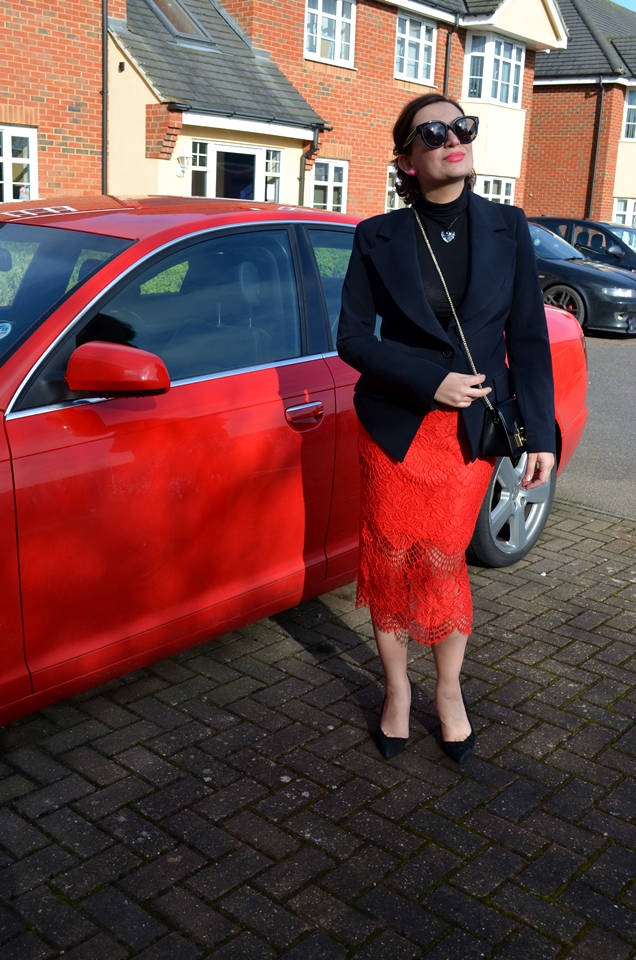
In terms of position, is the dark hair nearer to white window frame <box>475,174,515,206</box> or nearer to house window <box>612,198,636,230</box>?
white window frame <box>475,174,515,206</box>

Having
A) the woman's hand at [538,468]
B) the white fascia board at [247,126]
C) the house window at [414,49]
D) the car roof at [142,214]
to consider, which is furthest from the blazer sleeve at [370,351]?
the house window at [414,49]

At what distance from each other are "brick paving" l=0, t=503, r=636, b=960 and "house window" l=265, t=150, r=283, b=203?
1759 centimetres

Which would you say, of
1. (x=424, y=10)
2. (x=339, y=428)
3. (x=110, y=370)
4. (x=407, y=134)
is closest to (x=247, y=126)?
(x=424, y=10)

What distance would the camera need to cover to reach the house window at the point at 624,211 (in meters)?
33.8

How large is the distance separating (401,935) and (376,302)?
1765 millimetres

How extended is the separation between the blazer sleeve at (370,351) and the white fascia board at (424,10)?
865 inches

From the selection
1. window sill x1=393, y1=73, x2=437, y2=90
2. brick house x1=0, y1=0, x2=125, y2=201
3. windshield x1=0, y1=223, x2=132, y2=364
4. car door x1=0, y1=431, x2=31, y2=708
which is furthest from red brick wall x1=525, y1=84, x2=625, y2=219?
car door x1=0, y1=431, x2=31, y2=708

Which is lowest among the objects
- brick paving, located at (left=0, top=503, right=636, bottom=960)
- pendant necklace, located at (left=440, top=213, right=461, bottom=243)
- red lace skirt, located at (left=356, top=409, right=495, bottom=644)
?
brick paving, located at (left=0, top=503, right=636, bottom=960)

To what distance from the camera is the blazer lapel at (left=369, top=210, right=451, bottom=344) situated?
9.30ft

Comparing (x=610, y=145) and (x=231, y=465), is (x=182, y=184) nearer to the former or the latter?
(x=231, y=465)

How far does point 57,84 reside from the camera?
50.3 ft

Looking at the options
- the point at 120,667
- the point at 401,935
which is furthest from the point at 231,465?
the point at 401,935

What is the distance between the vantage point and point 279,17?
20547 millimetres

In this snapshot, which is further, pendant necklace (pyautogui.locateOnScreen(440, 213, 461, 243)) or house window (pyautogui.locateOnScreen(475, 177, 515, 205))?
house window (pyautogui.locateOnScreen(475, 177, 515, 205))
